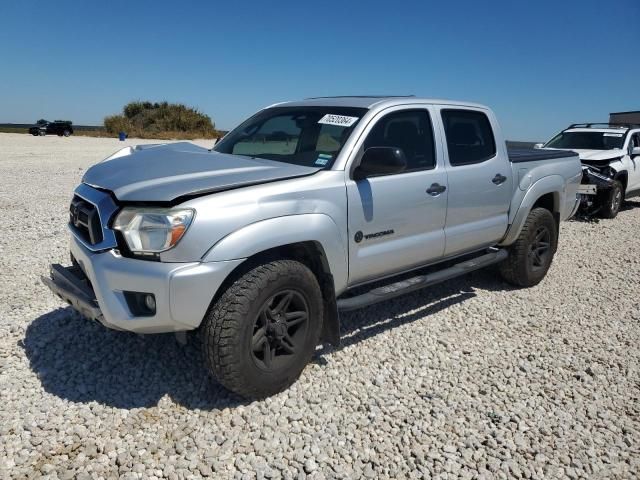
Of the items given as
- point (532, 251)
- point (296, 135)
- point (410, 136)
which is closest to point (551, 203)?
point (532, 251)

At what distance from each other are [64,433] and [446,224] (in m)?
3.15

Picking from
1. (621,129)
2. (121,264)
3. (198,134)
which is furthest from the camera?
(198,134)

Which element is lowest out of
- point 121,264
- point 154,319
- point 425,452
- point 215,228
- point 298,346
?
point 425,452

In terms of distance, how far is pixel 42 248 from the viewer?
A: 20.5 ft

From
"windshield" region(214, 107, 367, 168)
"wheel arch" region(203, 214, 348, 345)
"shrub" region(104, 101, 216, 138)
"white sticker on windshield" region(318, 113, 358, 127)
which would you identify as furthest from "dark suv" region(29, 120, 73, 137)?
"wheel arch" region(203, 214, 348, 345)

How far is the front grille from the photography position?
3043 millimetres

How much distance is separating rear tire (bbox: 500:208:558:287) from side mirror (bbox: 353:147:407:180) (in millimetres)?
2444

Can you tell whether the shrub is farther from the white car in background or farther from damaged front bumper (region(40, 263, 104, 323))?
damaged front bumper (region(40, 263, 104, 323))

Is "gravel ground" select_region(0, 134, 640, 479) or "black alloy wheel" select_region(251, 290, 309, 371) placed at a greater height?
"black alloy wheel" select_region(251, 290, 309, 371)

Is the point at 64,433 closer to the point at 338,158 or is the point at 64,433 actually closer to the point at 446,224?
the point at 338,158

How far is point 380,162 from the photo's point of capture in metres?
3.40

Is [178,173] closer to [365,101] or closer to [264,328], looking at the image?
[264,328]

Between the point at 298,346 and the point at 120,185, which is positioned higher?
the point at 120,185

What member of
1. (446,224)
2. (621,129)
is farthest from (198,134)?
(446,224)
